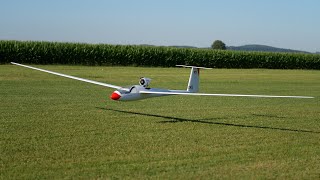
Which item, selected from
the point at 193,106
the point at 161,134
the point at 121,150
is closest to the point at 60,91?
the point at 193,106

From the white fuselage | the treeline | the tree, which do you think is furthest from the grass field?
the tree

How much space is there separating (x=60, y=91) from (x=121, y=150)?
1192cm

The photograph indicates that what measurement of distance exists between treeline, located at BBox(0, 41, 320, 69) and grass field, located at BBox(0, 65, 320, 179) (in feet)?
95.8

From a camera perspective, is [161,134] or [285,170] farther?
[161,134]

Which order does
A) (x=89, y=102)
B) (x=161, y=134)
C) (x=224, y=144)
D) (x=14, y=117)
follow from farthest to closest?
(x=89, y=102)
(x=14, y=117)
(x=161, y=134)
(x=224, y=144)

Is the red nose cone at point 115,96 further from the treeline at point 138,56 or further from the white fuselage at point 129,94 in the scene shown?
the treeline at point 138,56

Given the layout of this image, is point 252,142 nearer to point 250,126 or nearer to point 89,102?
point 250,126

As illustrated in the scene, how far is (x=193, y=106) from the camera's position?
55.0 ft

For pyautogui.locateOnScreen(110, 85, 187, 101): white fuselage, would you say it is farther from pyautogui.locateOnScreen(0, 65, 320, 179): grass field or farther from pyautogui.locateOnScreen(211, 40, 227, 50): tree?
pyautogui.locateOnScreen(211, 40, 227, 50): tree

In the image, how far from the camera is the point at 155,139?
10.3m

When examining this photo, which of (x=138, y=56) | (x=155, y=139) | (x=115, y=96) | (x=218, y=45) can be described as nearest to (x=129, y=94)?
(x=115, y=96)

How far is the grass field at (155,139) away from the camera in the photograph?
7.72m

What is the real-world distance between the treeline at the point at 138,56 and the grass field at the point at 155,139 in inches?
1149

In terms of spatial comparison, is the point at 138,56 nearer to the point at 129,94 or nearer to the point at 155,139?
the point at 129,94
